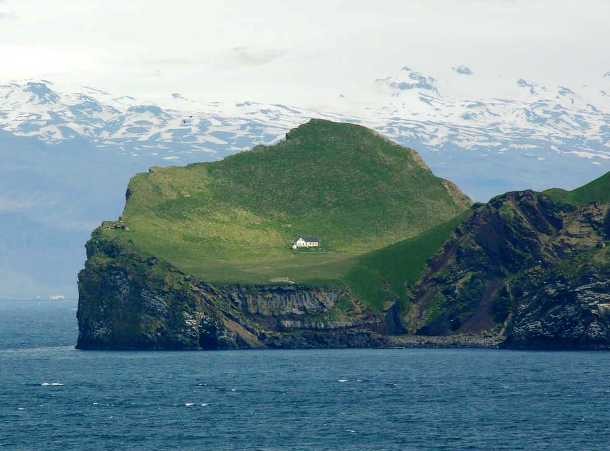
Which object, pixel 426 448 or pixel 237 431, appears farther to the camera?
pixel 237 431

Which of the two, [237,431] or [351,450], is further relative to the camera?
[237,431]

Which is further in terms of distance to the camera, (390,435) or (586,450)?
(390,435)

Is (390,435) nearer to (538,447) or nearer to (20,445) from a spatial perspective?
(538,447)

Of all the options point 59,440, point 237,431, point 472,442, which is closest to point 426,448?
point 472,442

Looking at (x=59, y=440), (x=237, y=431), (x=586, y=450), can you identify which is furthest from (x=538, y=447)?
(x=59, y=440)

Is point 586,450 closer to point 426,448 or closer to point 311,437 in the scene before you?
point 426,448

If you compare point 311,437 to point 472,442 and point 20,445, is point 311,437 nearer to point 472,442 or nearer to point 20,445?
point 472,442

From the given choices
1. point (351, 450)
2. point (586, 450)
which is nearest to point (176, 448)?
point (351, 450)
